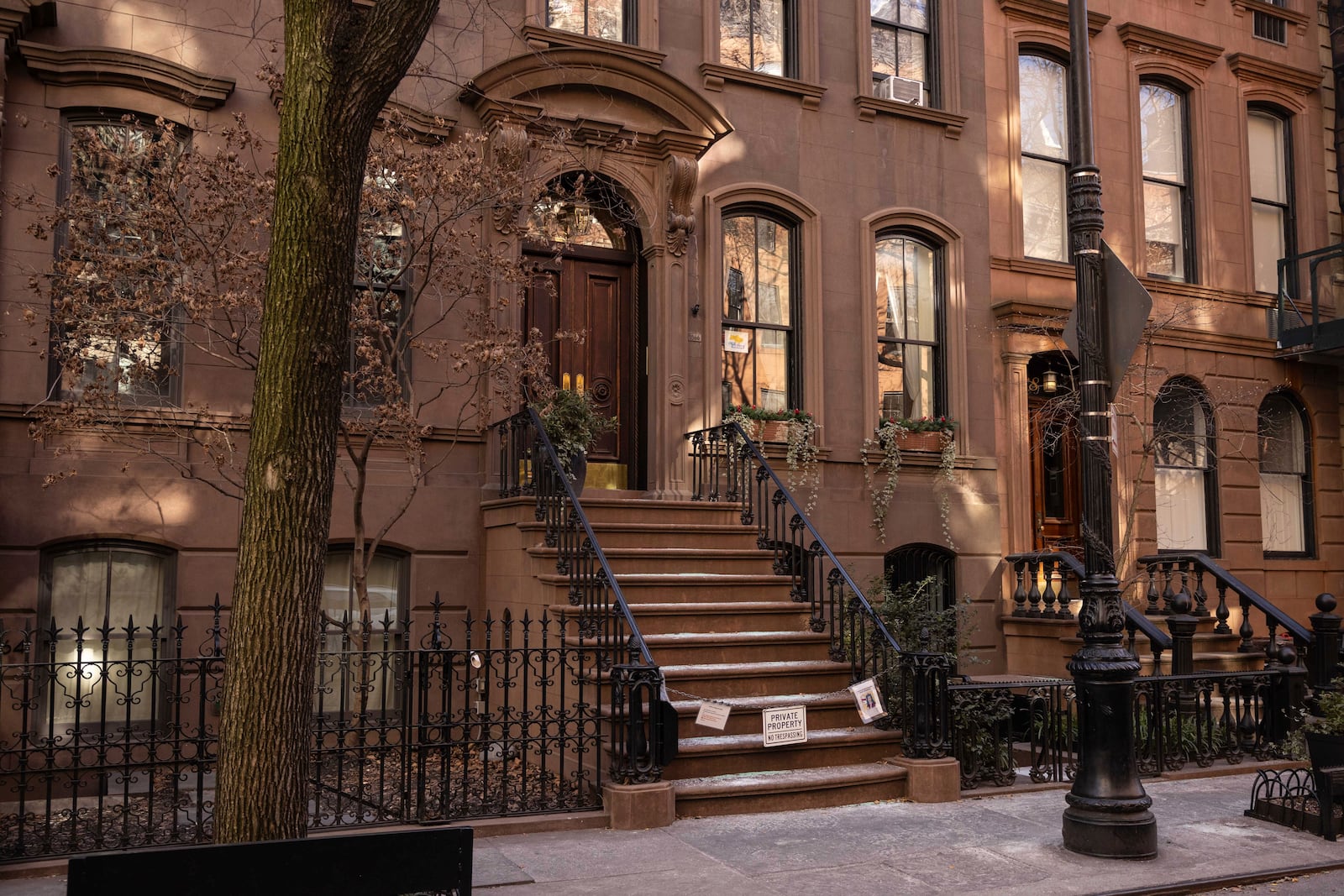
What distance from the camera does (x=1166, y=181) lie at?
54.4 feet

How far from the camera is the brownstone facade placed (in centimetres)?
1055

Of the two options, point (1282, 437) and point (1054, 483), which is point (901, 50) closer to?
point (1054, 483)

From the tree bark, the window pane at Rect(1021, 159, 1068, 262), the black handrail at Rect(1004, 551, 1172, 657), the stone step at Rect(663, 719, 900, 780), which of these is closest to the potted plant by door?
the stone step at Rect(663, 719, 900, 780)

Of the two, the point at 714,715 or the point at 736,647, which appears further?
the point at 736,647

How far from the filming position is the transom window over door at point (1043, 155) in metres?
15.7

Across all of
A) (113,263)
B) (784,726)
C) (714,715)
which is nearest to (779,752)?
(784,726)

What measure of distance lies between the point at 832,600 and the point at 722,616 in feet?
3.20

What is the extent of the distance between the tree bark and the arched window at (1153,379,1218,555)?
13.3 metres

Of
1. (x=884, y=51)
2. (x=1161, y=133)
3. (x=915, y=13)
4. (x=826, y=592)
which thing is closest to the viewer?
(x=826, y=592)

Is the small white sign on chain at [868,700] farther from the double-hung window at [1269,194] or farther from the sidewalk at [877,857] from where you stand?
the double-hung window at [1269,194]

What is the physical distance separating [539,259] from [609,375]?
1.49 m

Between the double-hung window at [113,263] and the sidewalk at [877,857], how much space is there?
4378 mm

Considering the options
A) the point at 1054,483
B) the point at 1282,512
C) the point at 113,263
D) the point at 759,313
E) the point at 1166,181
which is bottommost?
the point at 1282,512

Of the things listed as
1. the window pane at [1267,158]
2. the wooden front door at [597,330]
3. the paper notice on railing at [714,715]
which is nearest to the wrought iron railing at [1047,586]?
the wooden front door at [597,330]
